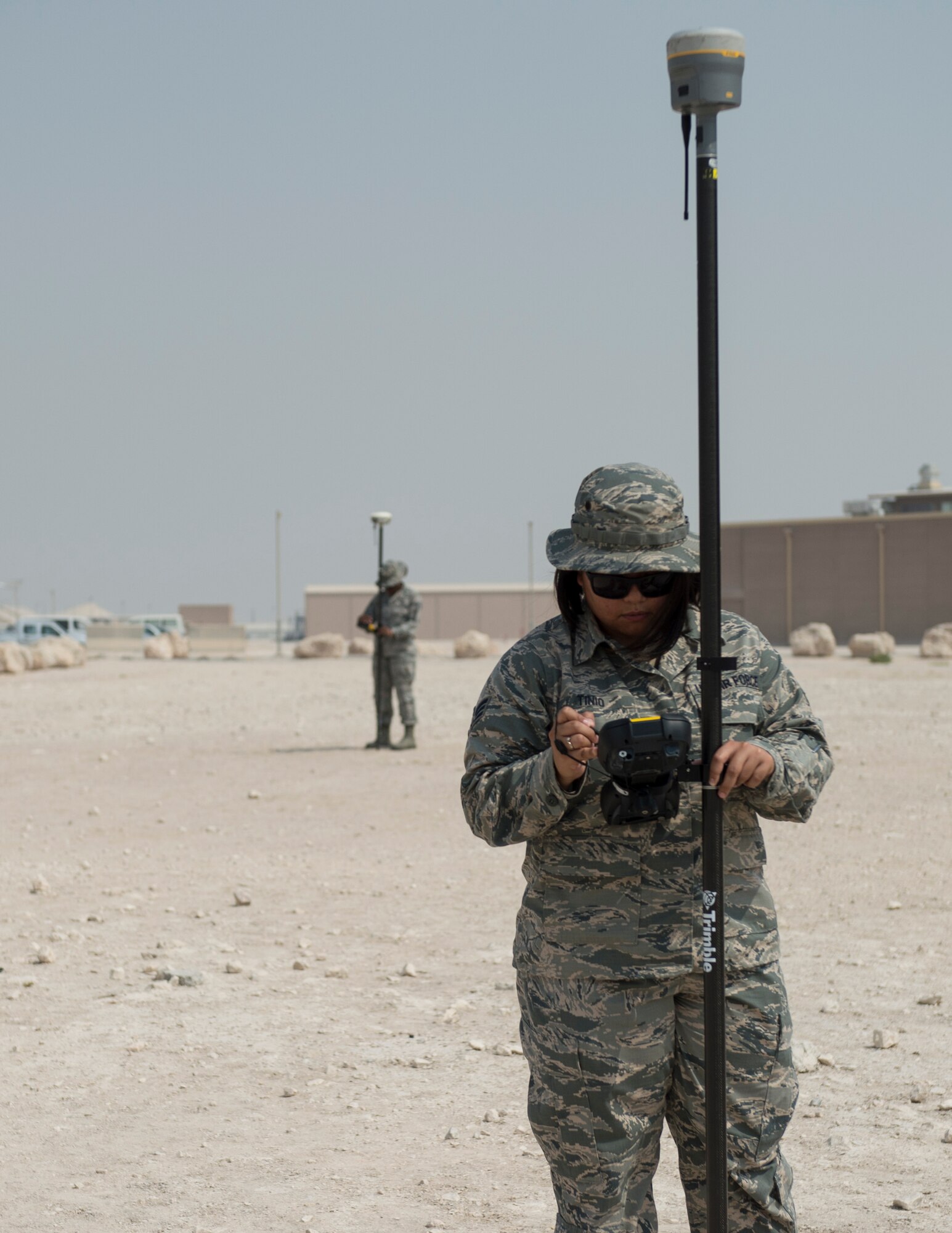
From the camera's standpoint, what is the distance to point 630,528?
8.93 feet

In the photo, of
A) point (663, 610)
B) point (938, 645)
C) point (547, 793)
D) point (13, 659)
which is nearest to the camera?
point (547, 793)

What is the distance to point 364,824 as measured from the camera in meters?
10.8

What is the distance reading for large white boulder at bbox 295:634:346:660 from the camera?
113 ft

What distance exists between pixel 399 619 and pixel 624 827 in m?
12.7

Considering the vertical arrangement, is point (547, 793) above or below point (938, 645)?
above

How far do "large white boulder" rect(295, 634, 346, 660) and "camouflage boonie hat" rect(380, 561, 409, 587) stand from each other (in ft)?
62.5

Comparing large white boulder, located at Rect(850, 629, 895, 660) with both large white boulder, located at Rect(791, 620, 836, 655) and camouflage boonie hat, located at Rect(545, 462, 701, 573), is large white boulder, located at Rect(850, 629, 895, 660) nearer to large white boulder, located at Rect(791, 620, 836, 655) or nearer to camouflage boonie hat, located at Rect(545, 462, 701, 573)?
large white boulder, located at Rect(791, 620, 836, 655)

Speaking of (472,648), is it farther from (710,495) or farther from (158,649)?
(710,495)

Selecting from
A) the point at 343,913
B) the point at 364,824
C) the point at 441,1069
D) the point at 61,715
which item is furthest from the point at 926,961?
the point at 61,715

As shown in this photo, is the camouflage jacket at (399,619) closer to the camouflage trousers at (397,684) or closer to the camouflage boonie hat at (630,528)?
the camouflage trousers at (397,684)

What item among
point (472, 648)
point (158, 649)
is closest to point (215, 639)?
point (158, 649)

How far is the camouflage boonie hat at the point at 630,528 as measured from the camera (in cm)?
271

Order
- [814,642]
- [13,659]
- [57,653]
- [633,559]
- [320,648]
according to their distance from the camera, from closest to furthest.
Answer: [633,559] → [13,659] → [57,653] → [814,642] → [320,648]

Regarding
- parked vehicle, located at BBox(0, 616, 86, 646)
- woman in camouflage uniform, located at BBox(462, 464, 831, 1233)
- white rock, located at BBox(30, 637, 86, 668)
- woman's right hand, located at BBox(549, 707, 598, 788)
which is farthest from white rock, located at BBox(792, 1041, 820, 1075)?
parked vehicle, located at BBox(0, 616, 86, 646)
